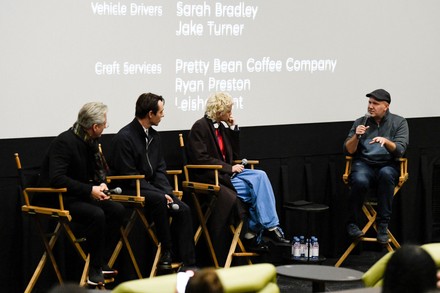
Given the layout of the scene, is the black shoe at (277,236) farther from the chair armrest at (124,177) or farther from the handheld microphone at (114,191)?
the handheld microphone at (114,191)

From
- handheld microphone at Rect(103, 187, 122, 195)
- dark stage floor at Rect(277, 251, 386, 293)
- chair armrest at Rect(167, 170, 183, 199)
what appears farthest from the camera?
dark stage floor at Rect(277, 251, 386, 293)

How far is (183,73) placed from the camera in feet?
23.2

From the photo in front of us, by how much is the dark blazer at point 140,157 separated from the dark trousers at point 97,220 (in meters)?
0.28

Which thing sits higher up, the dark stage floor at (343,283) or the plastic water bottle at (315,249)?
the plastic water bottle at (315,249)

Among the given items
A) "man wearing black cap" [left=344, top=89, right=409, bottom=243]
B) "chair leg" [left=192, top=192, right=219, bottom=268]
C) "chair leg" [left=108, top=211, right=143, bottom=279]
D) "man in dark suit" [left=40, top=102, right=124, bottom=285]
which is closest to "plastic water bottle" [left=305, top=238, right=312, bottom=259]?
"man wearing black cap" [left=344, top=89, right=409, bottom=243]

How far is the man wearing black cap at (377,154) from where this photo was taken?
285 inches

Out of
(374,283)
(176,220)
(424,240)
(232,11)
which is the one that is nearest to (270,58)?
(232,11)

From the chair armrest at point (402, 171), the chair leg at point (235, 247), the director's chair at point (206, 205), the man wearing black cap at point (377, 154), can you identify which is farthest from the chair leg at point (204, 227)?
the chair armrest at point (402, 171)

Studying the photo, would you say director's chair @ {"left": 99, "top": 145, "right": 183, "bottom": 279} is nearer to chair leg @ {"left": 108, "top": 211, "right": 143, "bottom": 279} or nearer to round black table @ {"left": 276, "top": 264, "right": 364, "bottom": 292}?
chair leg @ {"left": 108, "top": 211, "right": 143, "bottom": 279}

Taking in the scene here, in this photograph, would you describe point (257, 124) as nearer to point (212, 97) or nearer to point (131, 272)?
point (212, 97)

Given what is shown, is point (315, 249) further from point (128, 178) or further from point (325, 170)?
point (128, 178)

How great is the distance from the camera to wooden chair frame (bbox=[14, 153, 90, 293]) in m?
5.95

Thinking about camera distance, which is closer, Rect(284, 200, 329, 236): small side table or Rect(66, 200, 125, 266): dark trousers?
Rect(66, 200, 125, 266): dark trousers

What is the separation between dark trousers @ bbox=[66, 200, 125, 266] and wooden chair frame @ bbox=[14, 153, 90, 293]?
0.07 m
